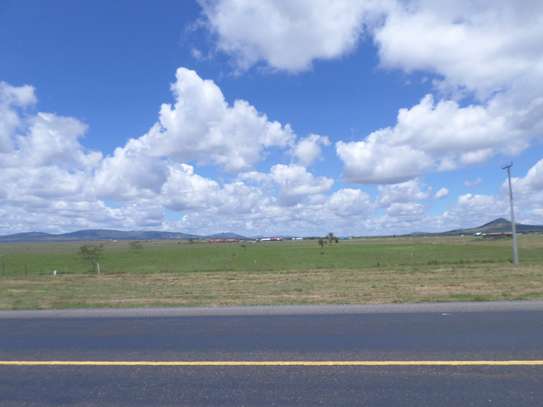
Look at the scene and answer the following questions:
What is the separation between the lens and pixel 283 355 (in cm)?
689

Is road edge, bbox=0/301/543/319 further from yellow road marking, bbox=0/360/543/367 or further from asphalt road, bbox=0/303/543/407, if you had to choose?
yellow road marking, bbox=0/360/543/367

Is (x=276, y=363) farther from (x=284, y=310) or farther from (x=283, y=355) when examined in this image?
(x=284, y=310)

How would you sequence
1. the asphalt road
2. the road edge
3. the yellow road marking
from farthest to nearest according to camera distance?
the road edge
the yellow road marking
the asphalt road

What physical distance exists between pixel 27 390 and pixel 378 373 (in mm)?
4447

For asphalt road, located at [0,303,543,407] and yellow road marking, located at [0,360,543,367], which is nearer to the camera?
asphalt road, located at [0,303,543,407]

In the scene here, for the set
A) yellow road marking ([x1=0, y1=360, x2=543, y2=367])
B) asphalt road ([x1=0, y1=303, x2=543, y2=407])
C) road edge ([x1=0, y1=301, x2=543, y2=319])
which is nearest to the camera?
asphalt road ([x1=0, y1=303, x2=543, y2=407])

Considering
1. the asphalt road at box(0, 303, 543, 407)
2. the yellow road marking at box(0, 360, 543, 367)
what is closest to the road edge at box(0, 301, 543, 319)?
the asphalt road at box(0, 303, 543, 407)

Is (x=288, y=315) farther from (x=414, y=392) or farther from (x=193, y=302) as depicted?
(x=414, y=392)

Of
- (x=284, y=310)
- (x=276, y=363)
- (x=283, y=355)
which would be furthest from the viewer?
(x=284, y=310)

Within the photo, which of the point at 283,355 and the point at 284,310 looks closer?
the point at 283,355

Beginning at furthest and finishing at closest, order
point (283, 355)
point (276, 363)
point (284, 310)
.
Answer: point (284, 310)
point (283, 355)
point (276, 363)

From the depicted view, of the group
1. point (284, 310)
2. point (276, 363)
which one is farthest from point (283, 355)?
point (284, 310)

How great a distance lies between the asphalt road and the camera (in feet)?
17.3

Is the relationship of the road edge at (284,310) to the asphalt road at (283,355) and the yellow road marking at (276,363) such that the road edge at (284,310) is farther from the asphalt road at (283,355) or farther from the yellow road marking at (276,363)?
the yellow road marking at (276,363)
